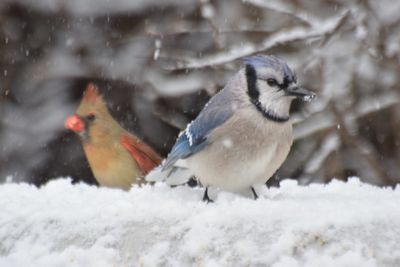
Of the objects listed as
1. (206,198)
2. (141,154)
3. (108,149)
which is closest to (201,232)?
(206,198)

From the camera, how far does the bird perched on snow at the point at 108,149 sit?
453 cm

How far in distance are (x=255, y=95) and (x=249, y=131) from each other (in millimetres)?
146

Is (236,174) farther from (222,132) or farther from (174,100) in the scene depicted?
(174,100)

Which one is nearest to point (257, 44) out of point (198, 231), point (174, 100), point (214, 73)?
point (214, 73)

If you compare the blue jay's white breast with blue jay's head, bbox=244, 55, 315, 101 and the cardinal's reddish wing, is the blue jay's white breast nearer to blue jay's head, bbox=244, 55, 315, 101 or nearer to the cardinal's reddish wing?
blue jay's head, bbox=244, 55, 315, 101

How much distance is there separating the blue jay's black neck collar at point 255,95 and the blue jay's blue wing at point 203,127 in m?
0.09

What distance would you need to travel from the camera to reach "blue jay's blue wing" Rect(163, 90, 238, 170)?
10.9ft

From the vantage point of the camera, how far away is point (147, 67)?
6172 mm

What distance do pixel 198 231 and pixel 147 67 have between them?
11.5 ft

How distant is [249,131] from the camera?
322 centimetres

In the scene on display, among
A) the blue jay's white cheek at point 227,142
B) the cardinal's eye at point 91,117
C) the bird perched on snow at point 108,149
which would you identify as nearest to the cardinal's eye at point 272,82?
the blue jay's white cheek at point 227,142

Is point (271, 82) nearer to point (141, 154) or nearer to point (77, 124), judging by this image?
point (141, 154)

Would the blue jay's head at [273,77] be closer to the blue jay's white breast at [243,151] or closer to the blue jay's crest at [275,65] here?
the blue jay's crest at [275,65]

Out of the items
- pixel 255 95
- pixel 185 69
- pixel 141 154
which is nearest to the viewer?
pixel 255 95
